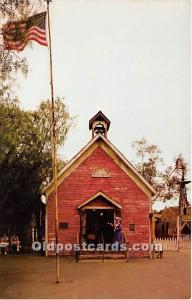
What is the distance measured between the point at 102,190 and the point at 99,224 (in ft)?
7.06

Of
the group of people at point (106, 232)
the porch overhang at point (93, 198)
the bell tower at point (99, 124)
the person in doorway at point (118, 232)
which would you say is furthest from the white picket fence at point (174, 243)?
the bell tower at point (99, 124)

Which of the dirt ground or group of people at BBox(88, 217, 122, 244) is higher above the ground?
group of people at BBox(88, 217, 122, 244)

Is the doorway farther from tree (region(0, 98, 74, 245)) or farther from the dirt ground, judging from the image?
the dirt ground

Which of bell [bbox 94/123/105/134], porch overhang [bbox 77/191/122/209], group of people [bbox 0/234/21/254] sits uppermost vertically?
bell [bbox 94/123/105/134]

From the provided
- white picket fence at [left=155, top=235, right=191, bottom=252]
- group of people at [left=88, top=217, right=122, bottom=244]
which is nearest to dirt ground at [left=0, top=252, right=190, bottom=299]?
group of people at [left=88, top=217, right=122, bottom=244]

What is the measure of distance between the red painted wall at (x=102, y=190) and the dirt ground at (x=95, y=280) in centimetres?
242

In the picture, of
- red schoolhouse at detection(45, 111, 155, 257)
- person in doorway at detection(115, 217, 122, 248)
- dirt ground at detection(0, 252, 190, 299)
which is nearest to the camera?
dirt ground at detection(0, 252, 190, 299)

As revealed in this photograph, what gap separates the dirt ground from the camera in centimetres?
1011

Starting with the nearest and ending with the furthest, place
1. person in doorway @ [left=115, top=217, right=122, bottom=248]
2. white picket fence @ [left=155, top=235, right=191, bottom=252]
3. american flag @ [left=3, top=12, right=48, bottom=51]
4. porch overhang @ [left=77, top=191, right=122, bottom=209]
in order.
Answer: american flag @ [left=3, top=12, right=48, bottom=51] < person in doorway @ [left=115, top=217, right=122, bottom=248] < porch overhang @ [left=77, top=191, right=122, bottom=209] < white picket fence @ [left=155, top=235, right=191, bottom=252]

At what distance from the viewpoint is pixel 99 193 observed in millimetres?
17141

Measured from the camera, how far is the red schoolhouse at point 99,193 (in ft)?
56.5

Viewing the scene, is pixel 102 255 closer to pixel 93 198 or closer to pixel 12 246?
pixel 93 198

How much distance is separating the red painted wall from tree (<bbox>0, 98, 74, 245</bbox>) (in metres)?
1.77

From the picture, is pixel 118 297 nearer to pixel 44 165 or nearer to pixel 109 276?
pixel 109 276
